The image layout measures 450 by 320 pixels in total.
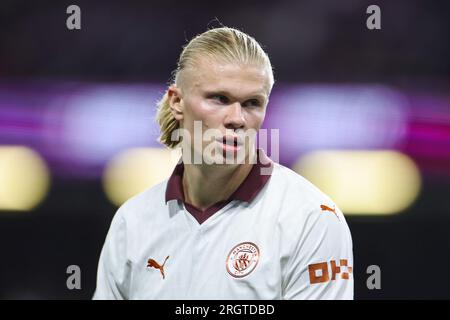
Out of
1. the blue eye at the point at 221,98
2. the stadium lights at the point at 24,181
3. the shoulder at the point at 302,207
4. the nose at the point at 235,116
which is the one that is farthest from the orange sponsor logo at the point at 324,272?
the stadium lights at the point at 24,181

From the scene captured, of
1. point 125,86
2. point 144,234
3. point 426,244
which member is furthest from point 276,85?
point 144,234

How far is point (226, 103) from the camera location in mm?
2951

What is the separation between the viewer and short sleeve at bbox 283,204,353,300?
9.21 feet

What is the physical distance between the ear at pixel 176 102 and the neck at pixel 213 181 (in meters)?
0.22

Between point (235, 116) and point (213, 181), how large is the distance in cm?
33

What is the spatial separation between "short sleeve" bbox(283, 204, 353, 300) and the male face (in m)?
0.43

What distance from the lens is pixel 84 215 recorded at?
17.5 ft

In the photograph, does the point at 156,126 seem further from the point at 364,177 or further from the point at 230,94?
the point at 230,94

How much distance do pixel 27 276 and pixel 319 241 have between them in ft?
10.00

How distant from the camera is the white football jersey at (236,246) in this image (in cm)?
283

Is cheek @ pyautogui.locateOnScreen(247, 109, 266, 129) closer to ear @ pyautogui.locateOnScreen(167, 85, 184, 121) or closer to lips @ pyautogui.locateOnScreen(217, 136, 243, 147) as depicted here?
lips @ pyautogui.locateOnScreen(217, 136, 243, 147)

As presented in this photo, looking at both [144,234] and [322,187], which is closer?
[144,234]

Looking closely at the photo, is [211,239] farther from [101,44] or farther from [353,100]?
[101,44]

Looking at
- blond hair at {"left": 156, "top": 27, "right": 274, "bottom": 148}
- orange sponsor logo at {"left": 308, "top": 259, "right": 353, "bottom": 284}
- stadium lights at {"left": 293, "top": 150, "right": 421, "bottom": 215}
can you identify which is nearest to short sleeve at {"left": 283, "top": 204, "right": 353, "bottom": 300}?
orange sponsor logo at {"left": 308, "top": 259, "right": 353, "bottom": 284}
